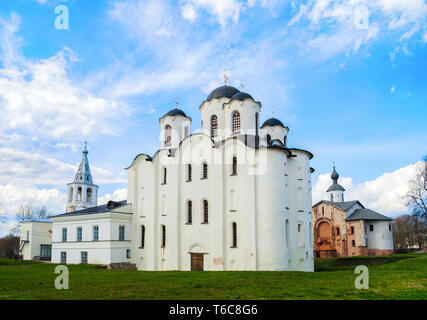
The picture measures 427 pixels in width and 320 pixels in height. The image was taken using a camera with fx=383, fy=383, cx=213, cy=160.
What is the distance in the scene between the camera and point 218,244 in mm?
27656

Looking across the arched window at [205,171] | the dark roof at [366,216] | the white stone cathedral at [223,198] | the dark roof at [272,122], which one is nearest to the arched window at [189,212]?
the white stone cathedral at [223,198]

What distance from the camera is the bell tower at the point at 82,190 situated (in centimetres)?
5131

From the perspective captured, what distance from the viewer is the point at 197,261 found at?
28719 mm

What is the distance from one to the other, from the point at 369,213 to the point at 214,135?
28.7m

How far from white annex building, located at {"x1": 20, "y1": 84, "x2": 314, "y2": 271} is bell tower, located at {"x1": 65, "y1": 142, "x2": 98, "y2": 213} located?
619 inches

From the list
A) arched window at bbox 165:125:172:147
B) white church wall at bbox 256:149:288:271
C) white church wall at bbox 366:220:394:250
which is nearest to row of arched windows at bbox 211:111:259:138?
arched window at bbox 165:125:172:147

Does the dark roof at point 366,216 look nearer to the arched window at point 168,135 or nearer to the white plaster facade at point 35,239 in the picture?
the arched window at point 168,135

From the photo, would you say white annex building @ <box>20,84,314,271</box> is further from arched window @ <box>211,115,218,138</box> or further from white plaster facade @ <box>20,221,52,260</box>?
white plaster facade @ <box>20,221,52,260</box>

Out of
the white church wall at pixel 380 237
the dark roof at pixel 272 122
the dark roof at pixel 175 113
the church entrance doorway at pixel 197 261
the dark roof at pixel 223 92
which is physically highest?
the dark roof at pixel 223 92

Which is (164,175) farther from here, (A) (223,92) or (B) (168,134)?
(A) (223,92)

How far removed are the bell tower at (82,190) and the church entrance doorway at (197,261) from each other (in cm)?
2755

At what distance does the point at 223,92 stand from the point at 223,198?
33.5 ft

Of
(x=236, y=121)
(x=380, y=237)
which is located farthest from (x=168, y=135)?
(x=380, y=237)
